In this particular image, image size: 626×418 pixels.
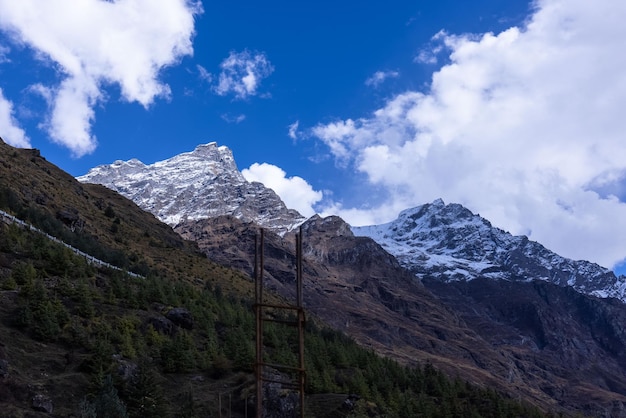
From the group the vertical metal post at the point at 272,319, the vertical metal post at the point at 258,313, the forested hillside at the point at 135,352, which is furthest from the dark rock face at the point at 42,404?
the vertical metal post at the point at 272,319

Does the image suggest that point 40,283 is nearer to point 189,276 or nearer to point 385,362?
point 385,362


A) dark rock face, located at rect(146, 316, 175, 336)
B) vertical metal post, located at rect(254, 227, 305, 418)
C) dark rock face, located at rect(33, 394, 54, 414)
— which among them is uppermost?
dark rock face, located at rect(146, 316, 175, 336)

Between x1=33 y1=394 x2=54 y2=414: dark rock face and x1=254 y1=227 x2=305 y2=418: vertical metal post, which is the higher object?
x1=254 y1=227 x2=305 y2=418: vertical metal post

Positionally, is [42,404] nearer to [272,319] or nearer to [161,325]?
[161,325]

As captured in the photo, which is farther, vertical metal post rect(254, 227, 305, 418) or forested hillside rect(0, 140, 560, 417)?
forested hillside rect(0, 140, 560, 417)

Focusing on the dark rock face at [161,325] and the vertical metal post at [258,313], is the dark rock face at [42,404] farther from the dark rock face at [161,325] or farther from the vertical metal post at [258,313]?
the vertical metal post at [258,313]

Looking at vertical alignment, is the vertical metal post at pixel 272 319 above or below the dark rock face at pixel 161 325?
below

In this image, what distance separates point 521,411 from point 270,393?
138 ft

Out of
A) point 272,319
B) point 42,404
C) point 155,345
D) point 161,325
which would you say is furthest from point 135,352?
point 272,319

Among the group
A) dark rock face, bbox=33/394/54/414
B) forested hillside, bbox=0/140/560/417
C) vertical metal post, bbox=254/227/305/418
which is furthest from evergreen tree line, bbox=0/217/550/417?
vertical metal post, bbox=254/227/305/418

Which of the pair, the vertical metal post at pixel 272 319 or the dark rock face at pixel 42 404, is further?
the dark rock face at pixel 42 404

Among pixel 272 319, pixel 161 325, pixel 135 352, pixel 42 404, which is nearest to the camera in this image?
pixel 272 319

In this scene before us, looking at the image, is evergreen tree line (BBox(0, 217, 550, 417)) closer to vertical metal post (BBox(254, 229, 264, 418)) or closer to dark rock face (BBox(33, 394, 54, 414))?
dark rock face (BBox(33, 394, 54, 414))

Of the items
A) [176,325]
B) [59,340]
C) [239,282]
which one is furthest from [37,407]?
[239,282]
